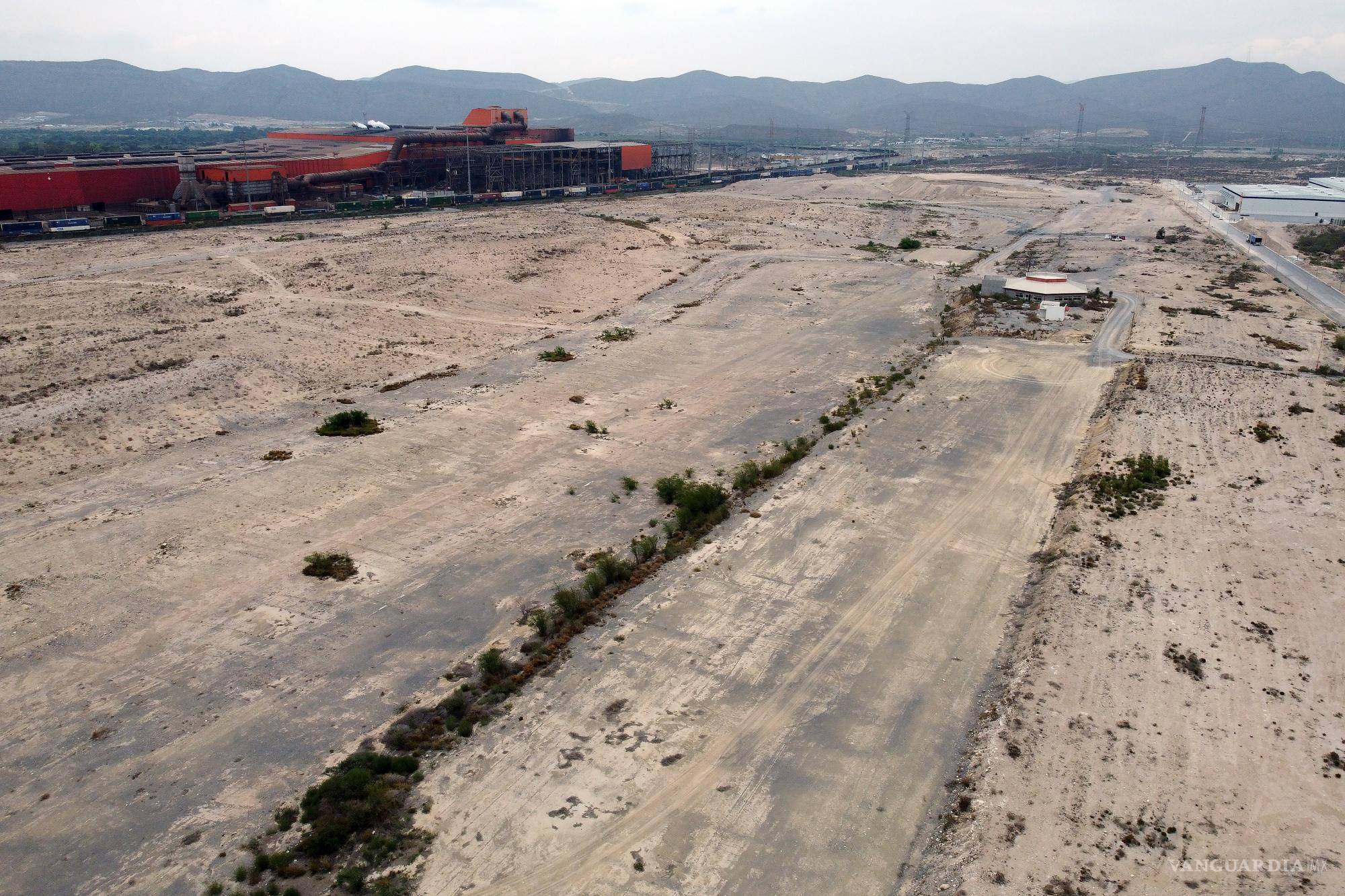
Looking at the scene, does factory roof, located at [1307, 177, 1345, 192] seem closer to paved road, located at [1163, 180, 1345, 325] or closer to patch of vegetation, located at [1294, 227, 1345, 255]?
paved road, located at [1163, 180, 1345, 325]

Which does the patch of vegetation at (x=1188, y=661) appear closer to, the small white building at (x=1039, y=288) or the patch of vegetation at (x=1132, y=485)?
the patch of vegetation at (x=1132, y=485)

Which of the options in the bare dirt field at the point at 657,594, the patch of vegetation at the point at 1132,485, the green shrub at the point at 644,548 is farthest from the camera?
the patch of vegetation at the point at 1132,485

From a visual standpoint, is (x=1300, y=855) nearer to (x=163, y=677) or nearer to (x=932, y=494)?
(x=932, y=494)

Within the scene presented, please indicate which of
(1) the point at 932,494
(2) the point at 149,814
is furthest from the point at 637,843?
(1) the point at 932,494

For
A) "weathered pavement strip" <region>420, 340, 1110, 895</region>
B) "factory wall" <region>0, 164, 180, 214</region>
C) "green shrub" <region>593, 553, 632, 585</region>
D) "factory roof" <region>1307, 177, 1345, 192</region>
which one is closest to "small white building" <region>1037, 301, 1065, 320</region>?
"weathered pavement strip" <region>420, 340, 1110, 895</region>

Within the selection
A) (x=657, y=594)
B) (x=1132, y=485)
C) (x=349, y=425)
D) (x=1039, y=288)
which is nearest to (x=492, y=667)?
(x=657, y=594)

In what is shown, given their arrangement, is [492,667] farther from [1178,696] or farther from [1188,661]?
[1188,661]

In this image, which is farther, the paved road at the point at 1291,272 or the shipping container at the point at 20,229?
the shipping container at the point at 20,229

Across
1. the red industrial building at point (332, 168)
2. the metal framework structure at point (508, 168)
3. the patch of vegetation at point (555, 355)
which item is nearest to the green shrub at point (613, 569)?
the patch of vegetation at point (555, 355)
